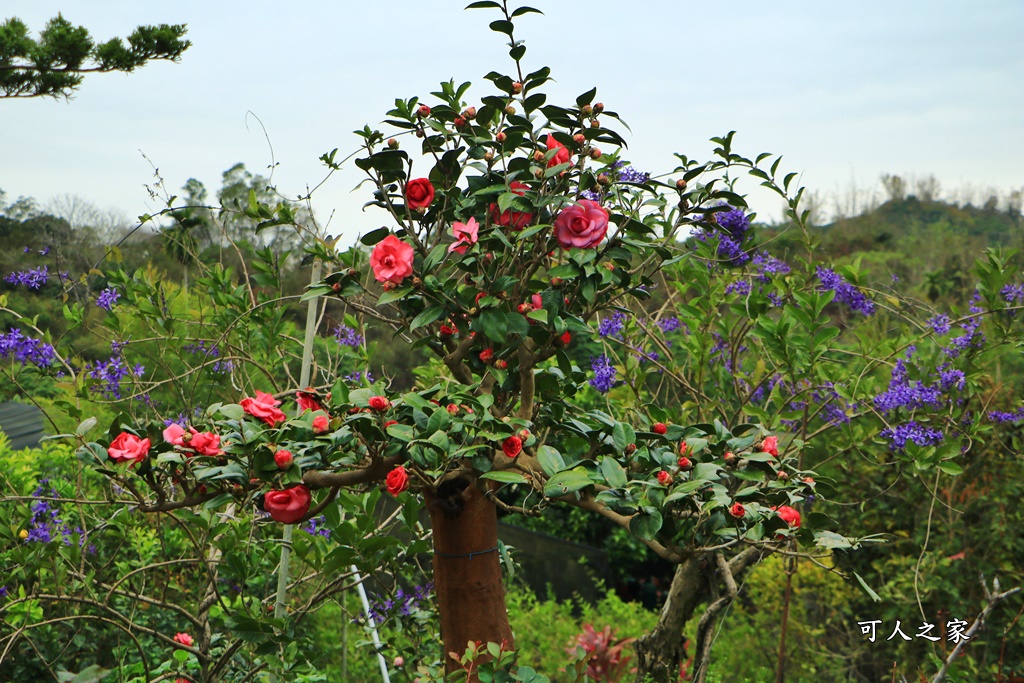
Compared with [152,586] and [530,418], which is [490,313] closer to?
[530,418]

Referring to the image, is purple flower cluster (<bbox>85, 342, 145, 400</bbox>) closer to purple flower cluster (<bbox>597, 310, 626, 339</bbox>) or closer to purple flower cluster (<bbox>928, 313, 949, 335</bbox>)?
purple flower cluster (<bbox>597, 310, 626, 339</bbox>)

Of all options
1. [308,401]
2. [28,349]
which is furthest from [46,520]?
[308,401]

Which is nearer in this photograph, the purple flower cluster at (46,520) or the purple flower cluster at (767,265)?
the purple flower cluster at (46,520)

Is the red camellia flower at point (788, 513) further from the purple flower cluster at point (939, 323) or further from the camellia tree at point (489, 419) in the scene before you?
the purple flower cluster at point (939, 323)

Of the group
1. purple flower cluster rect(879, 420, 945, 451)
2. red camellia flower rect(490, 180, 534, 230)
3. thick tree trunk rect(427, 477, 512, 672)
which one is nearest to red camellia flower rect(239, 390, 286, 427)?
thick tree trunk rect(427, 477, 512, 672)

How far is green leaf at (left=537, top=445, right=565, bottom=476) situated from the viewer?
4.34 ft

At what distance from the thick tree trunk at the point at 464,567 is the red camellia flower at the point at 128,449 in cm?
49

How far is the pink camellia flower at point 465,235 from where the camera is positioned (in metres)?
1.41

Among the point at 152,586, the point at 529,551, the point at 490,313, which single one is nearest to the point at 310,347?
the point at 490,313

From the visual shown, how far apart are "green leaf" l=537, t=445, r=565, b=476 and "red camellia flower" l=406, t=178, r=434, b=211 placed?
1.63 ft

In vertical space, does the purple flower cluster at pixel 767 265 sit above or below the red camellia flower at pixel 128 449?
above

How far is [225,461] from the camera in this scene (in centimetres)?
148

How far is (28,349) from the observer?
251 centimetres

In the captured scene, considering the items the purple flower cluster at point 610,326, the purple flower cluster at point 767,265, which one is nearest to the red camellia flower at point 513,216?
the purple flower cluster at point 610,326
